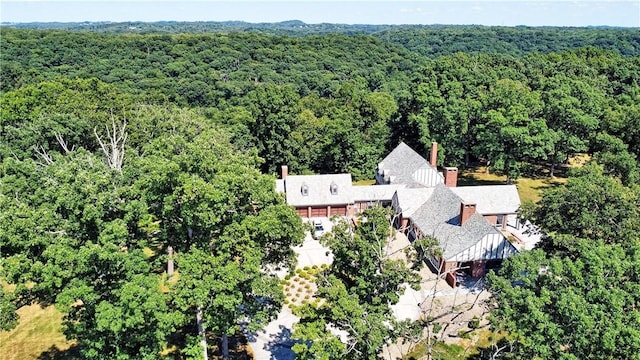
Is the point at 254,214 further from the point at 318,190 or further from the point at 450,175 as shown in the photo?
the point at 450,175

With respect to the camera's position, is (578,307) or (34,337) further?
(34,337)

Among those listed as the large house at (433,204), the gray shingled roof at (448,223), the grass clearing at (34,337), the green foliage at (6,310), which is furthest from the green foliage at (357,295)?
the grass clearing at (34,337)

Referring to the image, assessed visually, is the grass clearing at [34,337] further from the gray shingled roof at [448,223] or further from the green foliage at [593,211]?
the green foliage at [593,211]

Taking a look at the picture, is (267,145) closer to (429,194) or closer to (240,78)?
(429,194)

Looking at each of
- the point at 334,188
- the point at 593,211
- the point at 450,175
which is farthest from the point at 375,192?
the point at 593,211

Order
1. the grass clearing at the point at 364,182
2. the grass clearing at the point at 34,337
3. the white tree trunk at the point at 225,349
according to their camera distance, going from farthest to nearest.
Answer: the grass clearing at the point at 364,182
the grass clearing at the point at 34,337
the white tree trunk at the point at 225,349

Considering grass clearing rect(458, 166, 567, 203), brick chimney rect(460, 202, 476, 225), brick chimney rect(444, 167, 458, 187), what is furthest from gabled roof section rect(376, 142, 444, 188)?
brick chimney rect(460, 202, 476, 225)

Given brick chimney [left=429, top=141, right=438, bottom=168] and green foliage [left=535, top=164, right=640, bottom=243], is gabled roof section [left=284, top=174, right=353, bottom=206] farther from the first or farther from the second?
green foliage [left=535, top=164, right=640, bottom=243]
